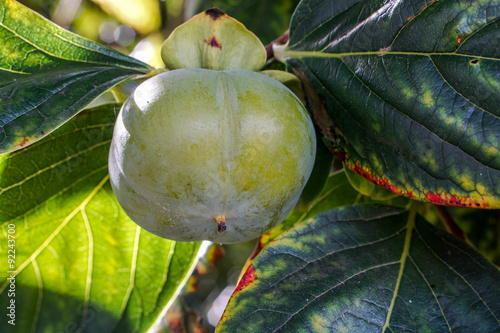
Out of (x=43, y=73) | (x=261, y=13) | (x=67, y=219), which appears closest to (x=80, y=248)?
(x=67, y=219)

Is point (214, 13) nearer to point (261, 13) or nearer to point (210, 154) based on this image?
point (210, 154)

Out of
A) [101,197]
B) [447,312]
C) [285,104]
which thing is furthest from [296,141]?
[101,197]

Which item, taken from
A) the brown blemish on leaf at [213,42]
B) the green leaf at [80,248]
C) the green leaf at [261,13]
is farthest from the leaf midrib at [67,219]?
the green leaf at [261,13]

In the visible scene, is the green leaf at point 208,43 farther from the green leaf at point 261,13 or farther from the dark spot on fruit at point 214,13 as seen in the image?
the green leaf at point 261,13

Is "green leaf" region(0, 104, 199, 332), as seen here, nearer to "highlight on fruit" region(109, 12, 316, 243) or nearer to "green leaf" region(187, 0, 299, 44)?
"highlight on fruit" region(109, 12, 316, 243)

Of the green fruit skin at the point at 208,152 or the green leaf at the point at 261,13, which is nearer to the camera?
the green fruit skin at the point at 208,152

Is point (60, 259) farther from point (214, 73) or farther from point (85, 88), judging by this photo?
point (214, 73)

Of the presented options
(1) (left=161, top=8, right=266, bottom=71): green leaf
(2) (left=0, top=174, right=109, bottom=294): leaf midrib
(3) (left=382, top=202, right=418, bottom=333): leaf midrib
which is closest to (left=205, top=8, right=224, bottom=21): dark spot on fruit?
(1) (left=161, top=8, right=266, bottom=71): green leaf
